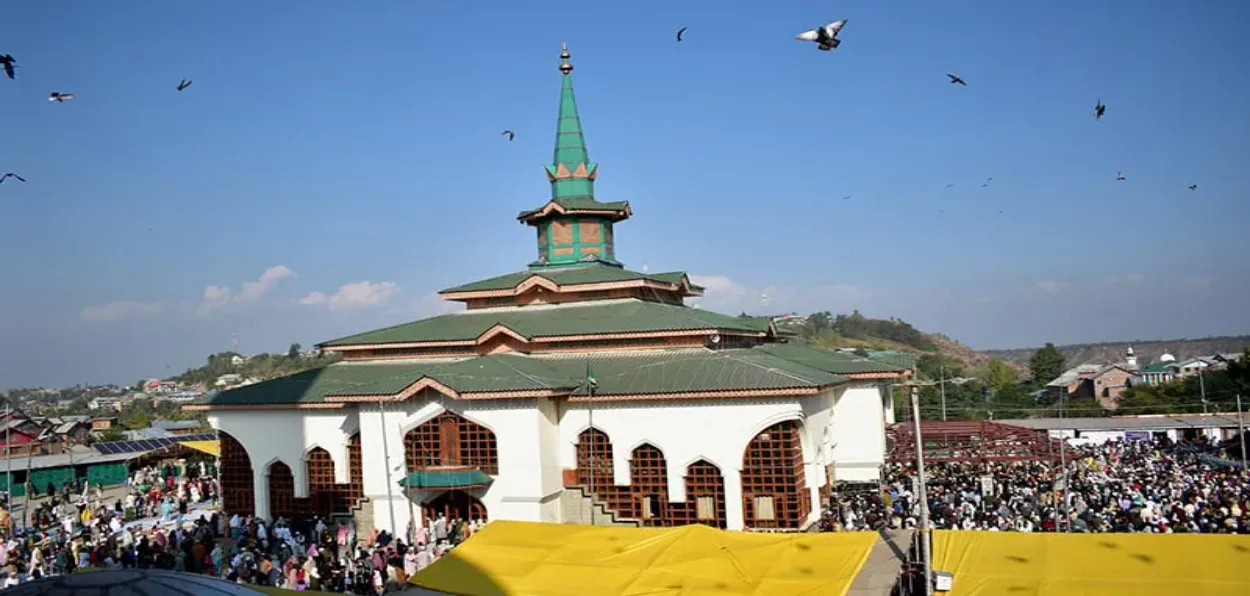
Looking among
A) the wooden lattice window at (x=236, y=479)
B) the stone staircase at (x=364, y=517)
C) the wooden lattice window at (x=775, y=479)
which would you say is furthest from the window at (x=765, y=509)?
the wooden lattice window at (x=236, y=479)

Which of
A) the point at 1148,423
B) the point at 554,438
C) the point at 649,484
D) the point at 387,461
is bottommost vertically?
the point at 1148,423

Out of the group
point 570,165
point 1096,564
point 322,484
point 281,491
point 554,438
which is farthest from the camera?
point 570,165

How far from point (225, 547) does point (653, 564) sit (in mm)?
19869

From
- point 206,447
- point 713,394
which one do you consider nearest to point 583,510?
point 713,394

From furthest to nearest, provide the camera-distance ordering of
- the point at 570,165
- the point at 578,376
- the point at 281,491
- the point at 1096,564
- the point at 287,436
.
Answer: the point at 570,165
the point at 281,491
the point at 287,436
the point at 578,376
the point at 1096,564

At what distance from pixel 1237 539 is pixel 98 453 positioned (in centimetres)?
5683

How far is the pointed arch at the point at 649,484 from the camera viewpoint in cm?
3006

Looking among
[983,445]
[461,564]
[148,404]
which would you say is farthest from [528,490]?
[148,404]

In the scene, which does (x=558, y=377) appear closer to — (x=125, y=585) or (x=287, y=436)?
(x=287, y=436)

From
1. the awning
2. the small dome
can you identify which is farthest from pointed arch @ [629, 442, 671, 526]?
the small dome

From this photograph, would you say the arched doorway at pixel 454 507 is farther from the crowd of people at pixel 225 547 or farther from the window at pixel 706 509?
the window at pixel 706 509

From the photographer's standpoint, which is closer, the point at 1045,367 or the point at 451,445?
the point at 451,445

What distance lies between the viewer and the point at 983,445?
3127 centimetres

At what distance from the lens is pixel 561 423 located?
31.3 metres
